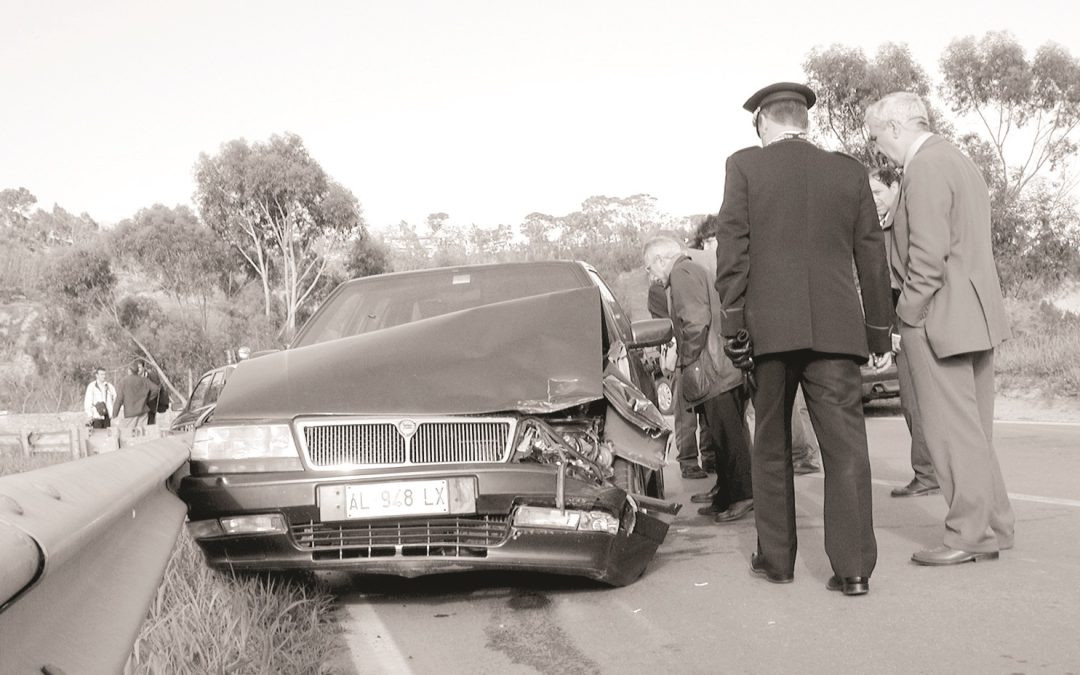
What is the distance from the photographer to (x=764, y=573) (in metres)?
5.31

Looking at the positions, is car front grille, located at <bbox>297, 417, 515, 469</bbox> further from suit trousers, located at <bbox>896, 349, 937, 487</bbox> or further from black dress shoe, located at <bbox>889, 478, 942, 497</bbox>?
black dress shoe, located at <bbox>889, 478, 942, 497</bbox>

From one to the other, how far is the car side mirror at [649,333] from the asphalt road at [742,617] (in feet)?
3.53

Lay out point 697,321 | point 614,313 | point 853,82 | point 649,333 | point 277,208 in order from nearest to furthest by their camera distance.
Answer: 1. point 649,333
2. point 614,313
3. point 697,321
4. point 853,82
5. point 277,208

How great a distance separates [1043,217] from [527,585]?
27267 mm

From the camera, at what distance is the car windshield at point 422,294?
6.48 meters

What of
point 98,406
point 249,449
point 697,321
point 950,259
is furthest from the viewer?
point 98,406

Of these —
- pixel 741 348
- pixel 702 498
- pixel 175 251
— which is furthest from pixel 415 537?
pixel 175 251

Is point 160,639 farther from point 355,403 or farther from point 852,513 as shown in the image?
point 852,513

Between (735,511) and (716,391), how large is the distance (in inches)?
28.5

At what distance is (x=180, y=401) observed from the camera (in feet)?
139

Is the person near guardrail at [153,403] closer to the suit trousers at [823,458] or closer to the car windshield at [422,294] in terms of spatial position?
the car windshield at [422,294]

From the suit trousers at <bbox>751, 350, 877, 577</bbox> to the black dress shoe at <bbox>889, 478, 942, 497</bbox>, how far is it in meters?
2.79

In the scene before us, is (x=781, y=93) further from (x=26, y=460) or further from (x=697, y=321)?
(x=26, y=460)

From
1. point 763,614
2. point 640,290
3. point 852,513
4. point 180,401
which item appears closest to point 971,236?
point 852,513
